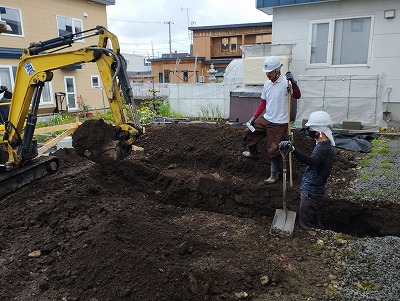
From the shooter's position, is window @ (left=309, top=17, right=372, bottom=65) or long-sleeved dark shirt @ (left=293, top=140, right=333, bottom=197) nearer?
long-sleeved dark shirt @ (left=293, top=140, right=333, bottom=197)

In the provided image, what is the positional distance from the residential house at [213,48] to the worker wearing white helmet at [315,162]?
27.4m

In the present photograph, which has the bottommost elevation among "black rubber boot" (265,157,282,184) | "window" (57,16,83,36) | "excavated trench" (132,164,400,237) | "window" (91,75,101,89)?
"excavated trench" (132,164,400,237)

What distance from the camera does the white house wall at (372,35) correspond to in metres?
10.1

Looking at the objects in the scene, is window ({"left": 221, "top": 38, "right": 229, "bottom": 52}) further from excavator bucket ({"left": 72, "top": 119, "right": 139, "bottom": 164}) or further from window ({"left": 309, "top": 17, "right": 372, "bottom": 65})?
excavator bucket ({"left": 72, "top": 119, "right": 139, "bottom": 164})

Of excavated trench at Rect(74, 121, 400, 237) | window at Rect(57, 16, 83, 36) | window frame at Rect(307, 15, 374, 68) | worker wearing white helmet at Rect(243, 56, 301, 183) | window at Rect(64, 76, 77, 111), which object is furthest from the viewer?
window at Rect(64, 76, 77, 111)

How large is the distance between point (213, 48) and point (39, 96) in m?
31.9

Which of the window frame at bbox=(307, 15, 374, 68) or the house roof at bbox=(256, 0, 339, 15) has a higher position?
the house roof at bbox=(256, 0, 339, 15)

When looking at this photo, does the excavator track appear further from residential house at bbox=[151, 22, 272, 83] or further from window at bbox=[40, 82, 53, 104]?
residential house at bbox=[151, 22, 272, 83]

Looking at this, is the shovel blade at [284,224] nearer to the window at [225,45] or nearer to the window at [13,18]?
the window at [13,18]

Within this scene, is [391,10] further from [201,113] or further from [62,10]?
[62,10]

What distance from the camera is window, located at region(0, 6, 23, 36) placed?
48.8ft

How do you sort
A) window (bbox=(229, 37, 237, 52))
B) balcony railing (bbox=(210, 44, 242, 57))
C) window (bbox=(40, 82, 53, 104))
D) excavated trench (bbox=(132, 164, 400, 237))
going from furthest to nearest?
balcony railing (bbox=(210, 44, 242, 57)) < window (bbox=(229, 37, 237, 52)) < window (bbox=(40, 82, 53, 104)) < excavated trench (bbox=(132, 164, 400, 237))

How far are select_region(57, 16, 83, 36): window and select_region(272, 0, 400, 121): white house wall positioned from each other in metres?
11.6

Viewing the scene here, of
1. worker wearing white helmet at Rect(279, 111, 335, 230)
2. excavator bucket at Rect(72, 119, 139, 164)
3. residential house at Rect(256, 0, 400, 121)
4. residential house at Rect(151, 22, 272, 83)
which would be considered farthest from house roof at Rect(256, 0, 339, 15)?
residential house at Rect(151, 22, 272, 83)
